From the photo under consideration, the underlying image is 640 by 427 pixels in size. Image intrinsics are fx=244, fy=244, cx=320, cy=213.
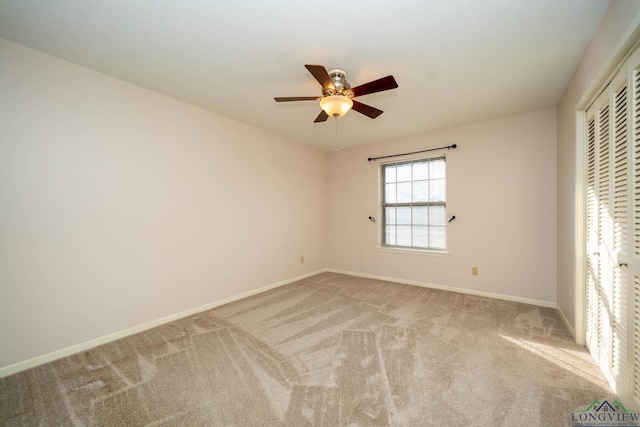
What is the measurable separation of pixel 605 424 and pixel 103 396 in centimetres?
302

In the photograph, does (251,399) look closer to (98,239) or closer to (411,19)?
(98,239)

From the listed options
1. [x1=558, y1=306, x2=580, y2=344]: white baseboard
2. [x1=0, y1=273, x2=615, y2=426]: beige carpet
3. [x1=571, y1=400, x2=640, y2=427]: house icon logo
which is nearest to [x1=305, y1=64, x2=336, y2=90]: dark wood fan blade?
[x1=0, y1=273, x2=615, y2=426]: beige carpet

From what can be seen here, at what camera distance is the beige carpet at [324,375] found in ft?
4.72

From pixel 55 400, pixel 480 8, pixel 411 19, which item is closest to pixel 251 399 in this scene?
pixel 55 400

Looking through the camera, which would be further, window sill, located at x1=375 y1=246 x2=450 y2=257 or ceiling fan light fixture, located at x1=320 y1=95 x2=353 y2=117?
window sill, located at x1=375 y1=246 x2=450 y2=257

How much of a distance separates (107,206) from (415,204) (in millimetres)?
4023

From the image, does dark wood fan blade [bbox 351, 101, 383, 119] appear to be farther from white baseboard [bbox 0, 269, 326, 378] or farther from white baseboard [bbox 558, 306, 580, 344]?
white baseboard [bbox 0, 269, 326, 378]

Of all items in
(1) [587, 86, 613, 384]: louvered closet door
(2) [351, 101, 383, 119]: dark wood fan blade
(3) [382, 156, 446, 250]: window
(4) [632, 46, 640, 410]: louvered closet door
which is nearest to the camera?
(4) [632, 46, 640, 410]: louvered closet door

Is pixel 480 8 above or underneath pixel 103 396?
above

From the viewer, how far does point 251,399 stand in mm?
1565

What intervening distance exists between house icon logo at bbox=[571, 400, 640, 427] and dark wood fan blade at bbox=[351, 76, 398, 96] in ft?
7.69

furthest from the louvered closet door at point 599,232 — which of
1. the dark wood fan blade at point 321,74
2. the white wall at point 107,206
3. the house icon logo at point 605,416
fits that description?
the white wall at point 107,206

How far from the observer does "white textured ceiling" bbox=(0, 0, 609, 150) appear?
1562 mm

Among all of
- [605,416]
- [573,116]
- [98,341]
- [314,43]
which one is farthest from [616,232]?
[98,341]
